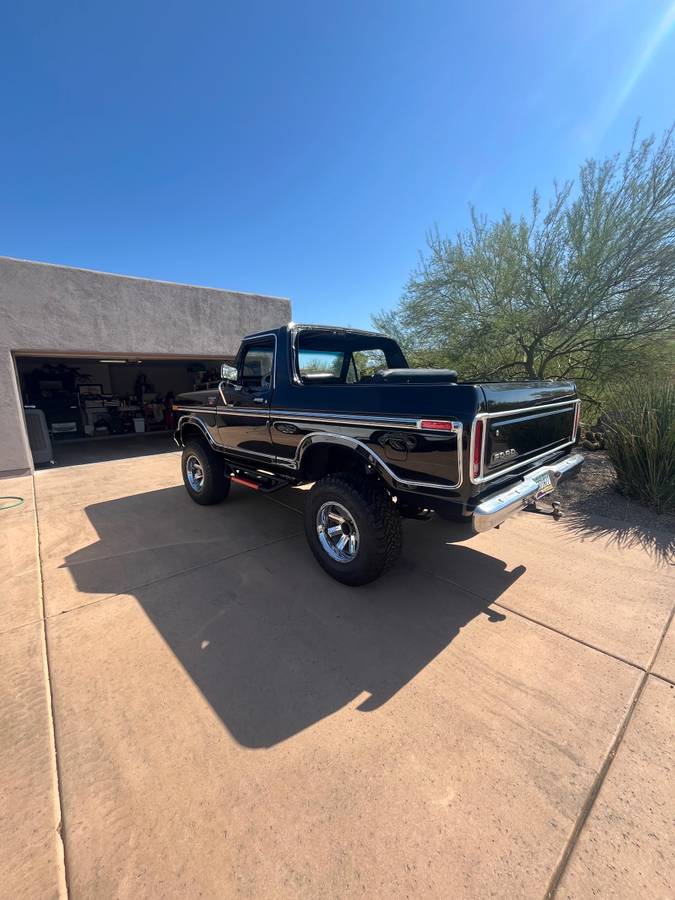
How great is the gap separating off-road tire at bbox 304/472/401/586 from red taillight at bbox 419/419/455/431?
718mm

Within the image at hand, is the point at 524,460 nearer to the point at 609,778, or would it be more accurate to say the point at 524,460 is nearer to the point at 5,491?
the point at 609,778

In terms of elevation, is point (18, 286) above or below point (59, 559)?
above

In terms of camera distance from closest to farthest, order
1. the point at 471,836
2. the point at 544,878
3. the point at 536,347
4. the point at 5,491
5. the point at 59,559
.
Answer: the point at 544,878 < the point at 471,836 < the point at 59,559 < the point at 5,491 < the point at 536,347

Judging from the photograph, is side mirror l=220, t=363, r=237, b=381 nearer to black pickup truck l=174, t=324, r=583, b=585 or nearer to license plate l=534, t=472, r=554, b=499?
black pickup truck l=174, t=324, r=583, b=585

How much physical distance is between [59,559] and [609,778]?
4406 millimetres

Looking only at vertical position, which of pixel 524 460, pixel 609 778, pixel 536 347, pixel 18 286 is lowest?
pixel 609 778

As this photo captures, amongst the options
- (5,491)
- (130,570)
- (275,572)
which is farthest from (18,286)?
(275,572)

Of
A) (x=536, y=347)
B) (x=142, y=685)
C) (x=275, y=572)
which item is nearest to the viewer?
(x=142, y=685)

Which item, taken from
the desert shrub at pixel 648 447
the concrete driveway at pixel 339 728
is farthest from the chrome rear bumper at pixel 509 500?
the desert shrub at pixel 648 447

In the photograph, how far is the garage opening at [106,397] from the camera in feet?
39.6

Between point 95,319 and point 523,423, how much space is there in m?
8.29

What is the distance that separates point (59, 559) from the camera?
12.0 feet

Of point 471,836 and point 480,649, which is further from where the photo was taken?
point 480,649

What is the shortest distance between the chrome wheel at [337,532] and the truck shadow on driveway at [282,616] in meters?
0.27
